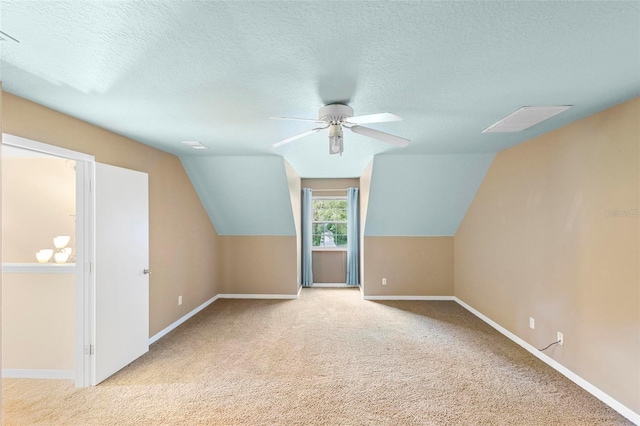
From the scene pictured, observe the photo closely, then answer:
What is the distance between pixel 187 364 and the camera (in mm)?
2998

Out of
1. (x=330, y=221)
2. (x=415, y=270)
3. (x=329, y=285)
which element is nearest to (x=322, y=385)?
(x=415, y=270)

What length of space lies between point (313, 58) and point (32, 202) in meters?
3.25

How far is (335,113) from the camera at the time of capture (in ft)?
6.76

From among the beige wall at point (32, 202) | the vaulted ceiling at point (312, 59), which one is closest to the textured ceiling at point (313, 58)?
the vaulted ceiling at point (312, 59)

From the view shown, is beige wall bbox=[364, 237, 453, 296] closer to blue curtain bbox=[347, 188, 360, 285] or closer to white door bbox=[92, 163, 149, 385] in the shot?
blue curtain bbox=[347, 188, 360, 285]

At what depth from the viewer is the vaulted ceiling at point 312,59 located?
121 cm

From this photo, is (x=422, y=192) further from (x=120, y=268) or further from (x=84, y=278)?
(x=84, y=278)

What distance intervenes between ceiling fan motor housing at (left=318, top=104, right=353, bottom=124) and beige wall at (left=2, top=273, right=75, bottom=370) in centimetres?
274

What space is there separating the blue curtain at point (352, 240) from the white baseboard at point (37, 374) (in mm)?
4499

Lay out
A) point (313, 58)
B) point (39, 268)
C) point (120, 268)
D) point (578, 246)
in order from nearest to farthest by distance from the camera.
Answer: point (313, 58)
point (578, 246)
point (39, 268)
point (120, 268)

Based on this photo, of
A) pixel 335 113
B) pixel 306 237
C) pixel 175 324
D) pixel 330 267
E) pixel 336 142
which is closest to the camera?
pixel 335 113

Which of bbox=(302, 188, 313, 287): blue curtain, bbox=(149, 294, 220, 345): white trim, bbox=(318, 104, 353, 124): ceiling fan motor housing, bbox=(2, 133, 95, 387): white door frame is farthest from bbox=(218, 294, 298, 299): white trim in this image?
bbox=(318, 104, 353, 124): ceiling fan motor housing

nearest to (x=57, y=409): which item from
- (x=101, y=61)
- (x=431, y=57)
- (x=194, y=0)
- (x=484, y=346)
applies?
(x=101, y=61)

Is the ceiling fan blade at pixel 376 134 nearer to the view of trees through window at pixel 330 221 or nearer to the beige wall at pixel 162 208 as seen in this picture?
the beige wall at pixel 162 208
